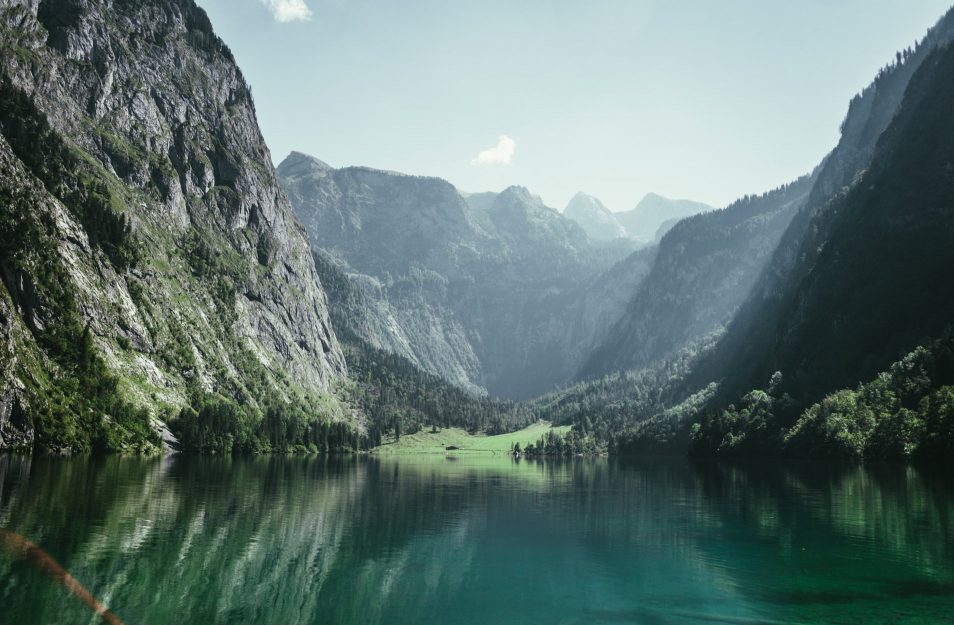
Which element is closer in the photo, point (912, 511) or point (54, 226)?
point (912, 511)

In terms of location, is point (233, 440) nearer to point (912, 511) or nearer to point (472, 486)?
point (472, 486)

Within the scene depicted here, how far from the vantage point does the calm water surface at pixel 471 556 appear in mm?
29641

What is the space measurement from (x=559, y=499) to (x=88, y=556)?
5766 cm

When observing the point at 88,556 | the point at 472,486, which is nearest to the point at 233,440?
the point at 472,486

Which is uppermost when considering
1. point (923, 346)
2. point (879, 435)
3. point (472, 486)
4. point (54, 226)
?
point (54, 226)

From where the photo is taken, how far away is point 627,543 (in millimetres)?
49000

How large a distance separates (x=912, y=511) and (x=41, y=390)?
14631 cm

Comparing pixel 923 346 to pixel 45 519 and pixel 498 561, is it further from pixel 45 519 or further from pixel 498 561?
pixel 45 519

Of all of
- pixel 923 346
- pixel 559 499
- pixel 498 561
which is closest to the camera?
pixel 498 561

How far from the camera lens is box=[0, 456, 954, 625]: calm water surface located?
29.6 metres

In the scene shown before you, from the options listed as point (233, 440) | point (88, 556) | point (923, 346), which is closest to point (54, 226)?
point (233, 440)

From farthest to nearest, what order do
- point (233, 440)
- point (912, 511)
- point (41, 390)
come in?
point (233, 440) < point (41, 390) < point (912, 511)

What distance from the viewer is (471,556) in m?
43.3

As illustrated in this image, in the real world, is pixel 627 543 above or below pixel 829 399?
below
